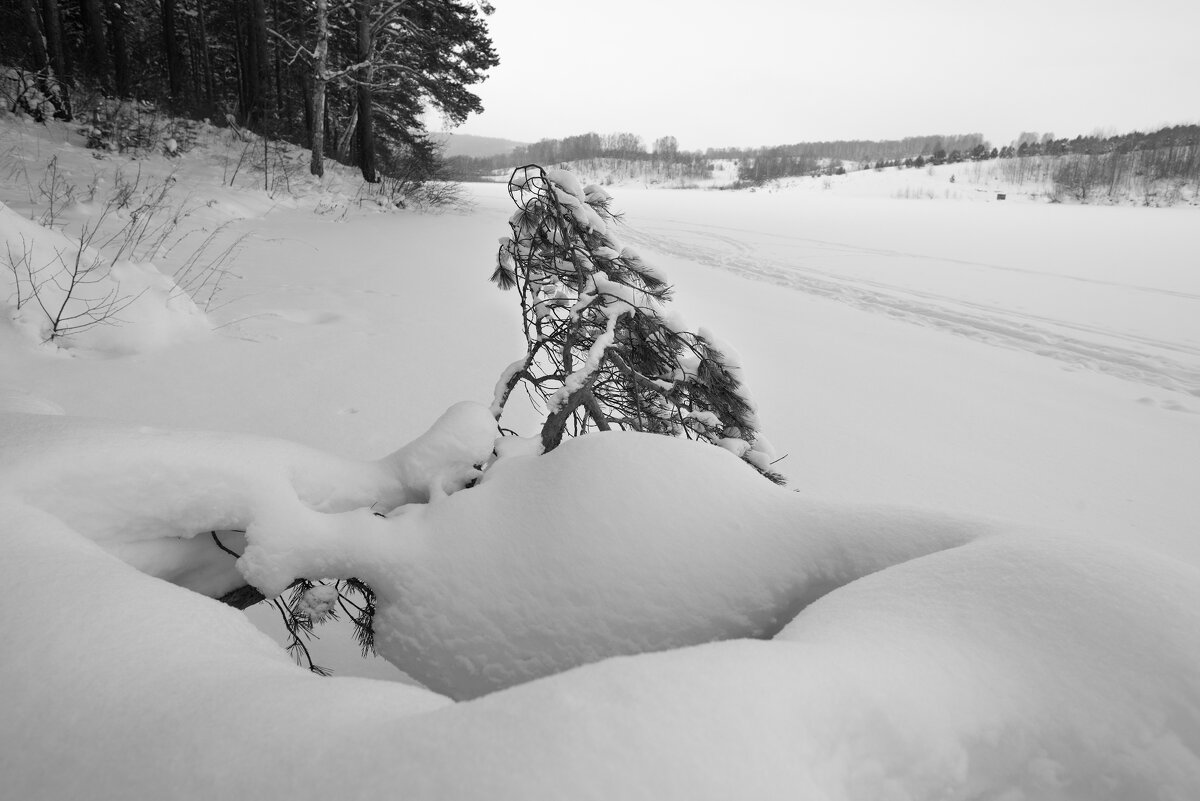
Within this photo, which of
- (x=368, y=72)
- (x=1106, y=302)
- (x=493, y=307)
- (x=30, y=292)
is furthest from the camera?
(x=368, y=72)

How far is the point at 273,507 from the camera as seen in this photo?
1.33 metres

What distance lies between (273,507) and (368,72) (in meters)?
14.8

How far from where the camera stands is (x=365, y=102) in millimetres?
13492

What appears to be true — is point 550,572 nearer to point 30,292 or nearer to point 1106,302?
point 30,292

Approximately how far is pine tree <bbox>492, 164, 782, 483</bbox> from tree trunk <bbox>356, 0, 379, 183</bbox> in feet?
43.2

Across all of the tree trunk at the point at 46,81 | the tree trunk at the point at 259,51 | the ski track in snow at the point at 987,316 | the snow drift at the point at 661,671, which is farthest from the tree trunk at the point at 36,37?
the snow drift at the point at 661,671

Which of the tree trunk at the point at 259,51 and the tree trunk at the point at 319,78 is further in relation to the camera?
the tree trunk at the point at 259,51

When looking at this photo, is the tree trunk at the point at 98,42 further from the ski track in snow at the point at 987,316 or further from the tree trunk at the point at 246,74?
the ski track in snow at the point at 987,316

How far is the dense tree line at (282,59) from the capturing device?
35.6 feet

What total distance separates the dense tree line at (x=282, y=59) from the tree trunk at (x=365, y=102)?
28mm

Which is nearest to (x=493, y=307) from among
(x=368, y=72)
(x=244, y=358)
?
(x=244, y=358)

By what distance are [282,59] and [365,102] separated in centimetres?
691

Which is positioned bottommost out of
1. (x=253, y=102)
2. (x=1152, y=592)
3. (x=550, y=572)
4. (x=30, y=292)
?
(x=550, y=572)

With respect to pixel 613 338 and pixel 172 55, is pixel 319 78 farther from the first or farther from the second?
pixel 613 338
